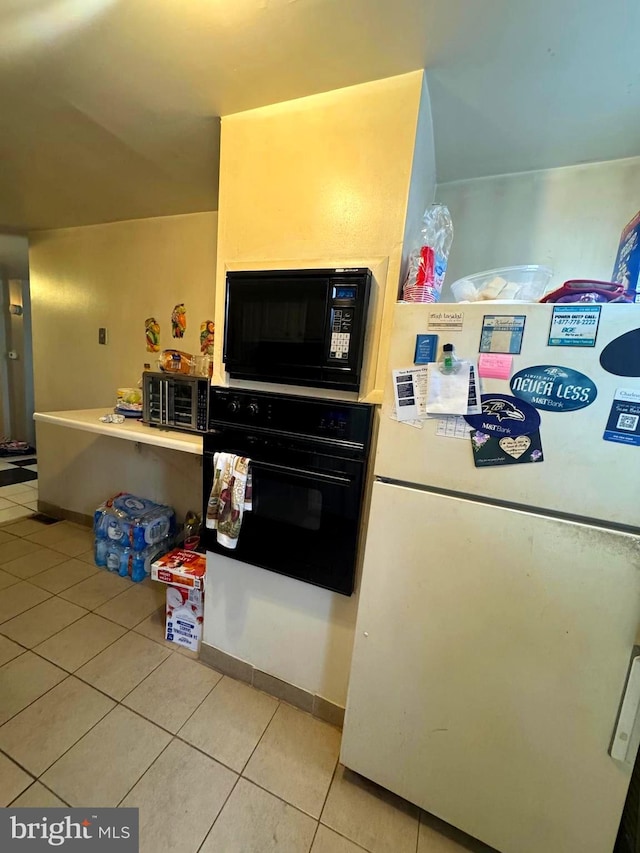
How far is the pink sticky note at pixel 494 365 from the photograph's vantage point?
78 cm

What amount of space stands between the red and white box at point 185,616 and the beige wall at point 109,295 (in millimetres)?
1442

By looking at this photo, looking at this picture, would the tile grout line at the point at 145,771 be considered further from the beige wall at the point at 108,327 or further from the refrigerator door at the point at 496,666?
the beige wall at the point at 108,327

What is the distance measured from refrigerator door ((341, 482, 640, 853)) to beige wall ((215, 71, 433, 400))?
1.73 feet

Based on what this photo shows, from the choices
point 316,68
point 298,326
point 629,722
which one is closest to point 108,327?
point 298,326

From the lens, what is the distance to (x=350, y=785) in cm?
109

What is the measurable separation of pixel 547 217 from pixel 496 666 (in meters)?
1.60

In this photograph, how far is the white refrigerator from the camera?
2.38 ft

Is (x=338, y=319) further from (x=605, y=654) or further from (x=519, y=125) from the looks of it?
(x=605, y=654)

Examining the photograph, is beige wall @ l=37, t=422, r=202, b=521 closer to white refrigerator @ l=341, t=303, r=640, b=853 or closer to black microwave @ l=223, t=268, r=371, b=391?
black microwave @ l=223, t=268, r=371, b=391

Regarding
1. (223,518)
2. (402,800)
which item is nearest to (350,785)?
(402,800)

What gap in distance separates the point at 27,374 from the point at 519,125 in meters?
5.55

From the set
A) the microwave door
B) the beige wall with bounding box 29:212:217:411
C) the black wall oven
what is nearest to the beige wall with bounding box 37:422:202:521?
the beige wall with bounding box 29:212:217:411

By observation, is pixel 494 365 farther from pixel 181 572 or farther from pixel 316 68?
pixel 181 572

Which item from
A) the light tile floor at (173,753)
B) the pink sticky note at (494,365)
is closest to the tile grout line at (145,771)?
the light tile floor at (173,753)
